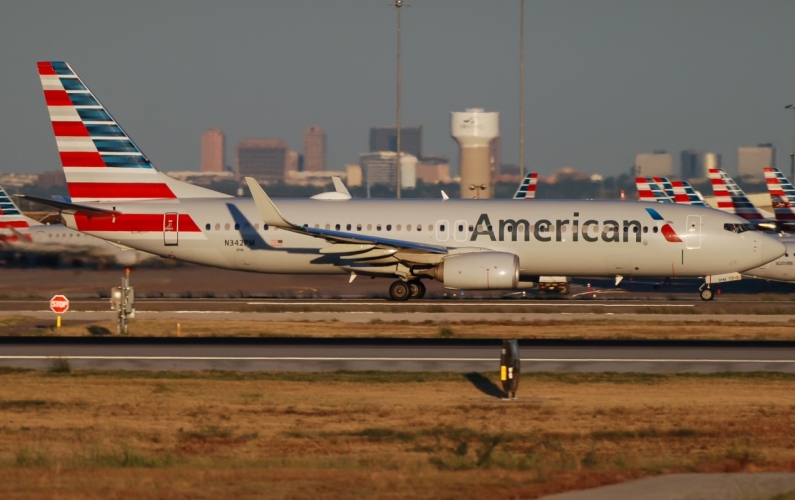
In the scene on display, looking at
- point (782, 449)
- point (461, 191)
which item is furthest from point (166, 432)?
point (461, 191)

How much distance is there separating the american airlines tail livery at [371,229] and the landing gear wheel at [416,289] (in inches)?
1.8

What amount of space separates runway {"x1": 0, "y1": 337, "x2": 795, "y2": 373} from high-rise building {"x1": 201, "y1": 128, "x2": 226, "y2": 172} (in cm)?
12132

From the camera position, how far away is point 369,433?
15.3 m

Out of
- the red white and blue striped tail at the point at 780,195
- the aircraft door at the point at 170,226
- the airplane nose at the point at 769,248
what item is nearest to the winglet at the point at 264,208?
the aircraft door at the point at 170,226

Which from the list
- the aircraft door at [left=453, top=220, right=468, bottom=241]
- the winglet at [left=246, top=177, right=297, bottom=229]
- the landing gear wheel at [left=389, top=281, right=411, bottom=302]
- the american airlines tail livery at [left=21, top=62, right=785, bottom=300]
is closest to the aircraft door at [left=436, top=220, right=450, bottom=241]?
the american airlines tail livery at [left=21, top=62, right=785, bottom=300]

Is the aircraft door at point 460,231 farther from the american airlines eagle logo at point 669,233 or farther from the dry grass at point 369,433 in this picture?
the dry grass at point 369,433

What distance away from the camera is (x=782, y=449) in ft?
47.4

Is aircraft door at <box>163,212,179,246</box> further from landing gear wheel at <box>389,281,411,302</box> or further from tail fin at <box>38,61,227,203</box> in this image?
landing gear wheel at <box>389,281,411,302</box>

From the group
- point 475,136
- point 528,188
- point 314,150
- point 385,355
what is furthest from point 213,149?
point 385,355

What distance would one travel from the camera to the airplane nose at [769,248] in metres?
36.8

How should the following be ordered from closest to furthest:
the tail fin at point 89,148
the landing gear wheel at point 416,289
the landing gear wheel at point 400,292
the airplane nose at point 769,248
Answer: the airplane nose at point 769,248 → the landing gear wheel at point 400,292 → the landing gear wheel at point 416,289 → the tail fin at point 89,148

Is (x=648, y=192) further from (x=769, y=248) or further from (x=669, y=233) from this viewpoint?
(x=669, y=233)

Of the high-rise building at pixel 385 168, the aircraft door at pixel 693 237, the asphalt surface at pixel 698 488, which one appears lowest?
the asphalt surface at pixel 698 488

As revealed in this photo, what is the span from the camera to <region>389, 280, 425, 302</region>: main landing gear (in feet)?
123
